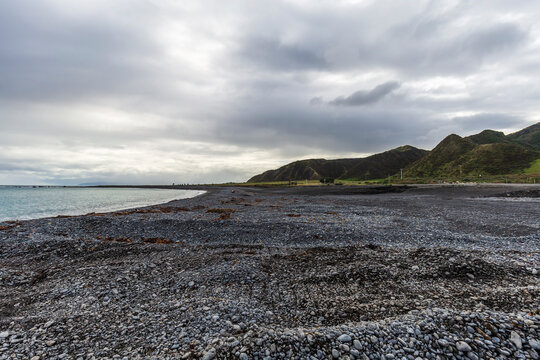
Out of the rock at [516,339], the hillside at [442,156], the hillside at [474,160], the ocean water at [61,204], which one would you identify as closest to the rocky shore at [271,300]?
the rock at [516,339]

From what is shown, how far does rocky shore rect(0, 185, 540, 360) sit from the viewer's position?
4.67m

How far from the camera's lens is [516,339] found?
4500mm

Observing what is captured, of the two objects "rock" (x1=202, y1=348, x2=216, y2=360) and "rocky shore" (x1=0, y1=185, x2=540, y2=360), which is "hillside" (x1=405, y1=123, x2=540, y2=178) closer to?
"rocky shore" (x1=0, y1=185, x2=540, y2=360)

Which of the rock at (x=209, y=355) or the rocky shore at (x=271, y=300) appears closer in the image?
the rock at (x=209, y=355)

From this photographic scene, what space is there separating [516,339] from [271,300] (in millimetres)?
5502

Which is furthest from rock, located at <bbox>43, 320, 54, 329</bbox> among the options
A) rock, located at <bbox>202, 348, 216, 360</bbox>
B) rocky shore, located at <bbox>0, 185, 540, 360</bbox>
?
rock, located at <bbox>202, 348, 216, 360</bbox>

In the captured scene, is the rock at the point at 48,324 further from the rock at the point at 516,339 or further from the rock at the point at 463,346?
the rock at the point at 516,339

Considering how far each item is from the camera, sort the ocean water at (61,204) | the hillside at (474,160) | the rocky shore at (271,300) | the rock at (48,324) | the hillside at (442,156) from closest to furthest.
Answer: the rocky shore at (271,300) → the rock at (48,324) → the ocean water at (61,204) → the hillside at (474,160) → the hillside at (442,156)

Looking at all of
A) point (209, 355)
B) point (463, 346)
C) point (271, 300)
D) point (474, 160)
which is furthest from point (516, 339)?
point (474, 160)

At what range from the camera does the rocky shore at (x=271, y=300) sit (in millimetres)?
4672

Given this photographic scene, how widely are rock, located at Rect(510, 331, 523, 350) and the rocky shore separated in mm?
20

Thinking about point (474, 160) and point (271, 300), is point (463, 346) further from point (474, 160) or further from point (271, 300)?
point (474, 160)

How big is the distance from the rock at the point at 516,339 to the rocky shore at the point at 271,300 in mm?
20

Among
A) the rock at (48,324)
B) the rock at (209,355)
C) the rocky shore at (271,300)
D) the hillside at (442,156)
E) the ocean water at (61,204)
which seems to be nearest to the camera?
the rock at (209,355)
